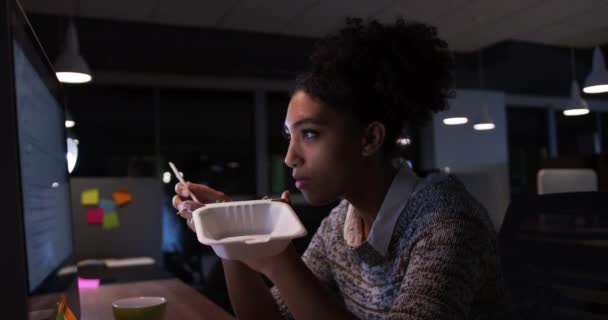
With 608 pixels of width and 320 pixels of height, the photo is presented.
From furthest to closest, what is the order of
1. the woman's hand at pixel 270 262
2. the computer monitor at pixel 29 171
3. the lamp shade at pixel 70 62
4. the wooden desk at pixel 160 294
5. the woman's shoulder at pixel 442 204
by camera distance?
the lamp shade at pixel 70 62, the wooden desk at pixel 160 294, the woman's shoulder at pixel 442 204, the woman's hand at pixel 270 262, the computer monitor at pixel 29 171

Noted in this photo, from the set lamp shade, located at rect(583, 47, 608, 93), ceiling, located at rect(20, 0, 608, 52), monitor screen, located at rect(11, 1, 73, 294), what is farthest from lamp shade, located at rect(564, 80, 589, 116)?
monitor screen, located at rect(11, 1, 73, 294)

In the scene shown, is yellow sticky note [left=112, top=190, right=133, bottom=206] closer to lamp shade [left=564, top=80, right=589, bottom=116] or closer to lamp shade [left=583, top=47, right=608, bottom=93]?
lamp shade [left=583, top=47, right=608, bottom=93]

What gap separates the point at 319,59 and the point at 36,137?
23.1 inches

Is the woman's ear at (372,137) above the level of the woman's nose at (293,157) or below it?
above

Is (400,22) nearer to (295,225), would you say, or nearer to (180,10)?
(295,225)

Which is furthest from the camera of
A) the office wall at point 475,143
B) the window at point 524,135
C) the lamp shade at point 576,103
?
the window at point 524,135

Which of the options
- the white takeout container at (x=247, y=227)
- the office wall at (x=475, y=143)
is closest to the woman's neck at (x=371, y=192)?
the white takeout container at (x=247, y=227)

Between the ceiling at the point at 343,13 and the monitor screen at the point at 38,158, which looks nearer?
the monitor screen at the point at 38,158

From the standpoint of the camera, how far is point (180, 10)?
417 cm

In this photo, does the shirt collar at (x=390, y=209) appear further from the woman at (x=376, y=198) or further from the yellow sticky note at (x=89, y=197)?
the yellow sticky note at (x=89, y=197)

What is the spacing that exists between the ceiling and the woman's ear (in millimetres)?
3124

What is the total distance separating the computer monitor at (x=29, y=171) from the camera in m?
0.42

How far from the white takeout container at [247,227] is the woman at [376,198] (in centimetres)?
10

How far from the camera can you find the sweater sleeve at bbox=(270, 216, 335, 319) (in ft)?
3.64
